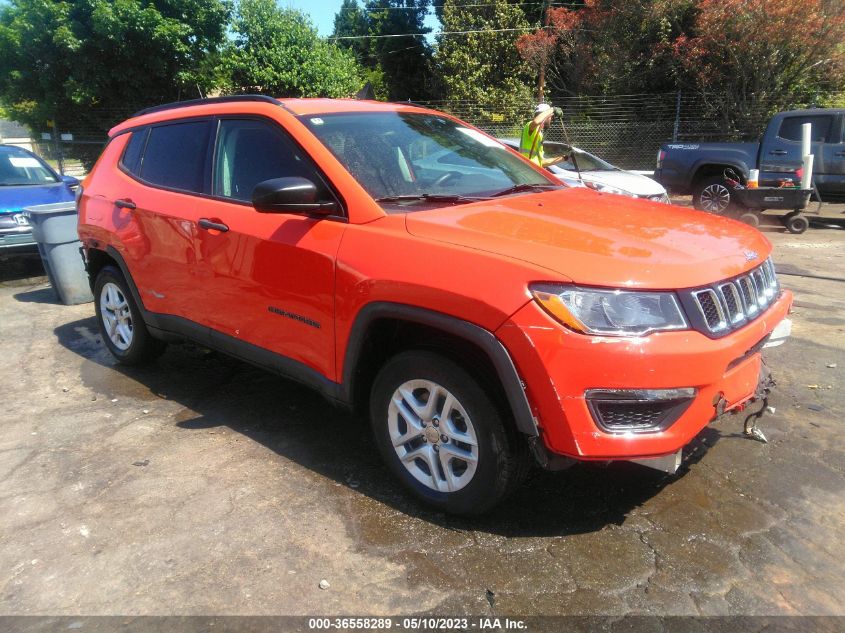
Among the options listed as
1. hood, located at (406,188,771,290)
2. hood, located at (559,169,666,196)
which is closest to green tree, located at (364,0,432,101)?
hood, located at (559,169,666,196)

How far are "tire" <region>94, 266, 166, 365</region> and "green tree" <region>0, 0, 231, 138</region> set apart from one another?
45.5ft

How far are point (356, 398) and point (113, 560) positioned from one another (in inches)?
48.7

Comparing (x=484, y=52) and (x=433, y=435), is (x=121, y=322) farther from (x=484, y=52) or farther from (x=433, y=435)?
(x=484, y=52)

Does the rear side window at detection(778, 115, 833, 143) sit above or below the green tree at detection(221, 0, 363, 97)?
below

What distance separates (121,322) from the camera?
493cm

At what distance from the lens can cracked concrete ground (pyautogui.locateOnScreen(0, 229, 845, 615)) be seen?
8.22 ft

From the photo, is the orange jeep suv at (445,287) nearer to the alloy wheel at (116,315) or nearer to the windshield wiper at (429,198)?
the windshield wiper at (429,198)

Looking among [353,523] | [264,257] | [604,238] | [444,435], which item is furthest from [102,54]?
[604,238]

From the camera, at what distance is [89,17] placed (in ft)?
57.2

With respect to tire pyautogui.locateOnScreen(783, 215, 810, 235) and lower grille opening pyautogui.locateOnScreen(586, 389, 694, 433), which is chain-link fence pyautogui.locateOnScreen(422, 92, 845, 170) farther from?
lower grille opening pyautogui.locateOnScreen(586, 389, 694, 433)

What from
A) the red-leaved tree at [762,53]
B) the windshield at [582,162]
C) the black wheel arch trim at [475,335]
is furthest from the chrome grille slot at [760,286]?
the red-leaved tree at [762,53]

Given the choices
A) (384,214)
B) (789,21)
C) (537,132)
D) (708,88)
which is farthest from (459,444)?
(708,88)

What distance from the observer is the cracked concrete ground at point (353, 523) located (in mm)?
2506

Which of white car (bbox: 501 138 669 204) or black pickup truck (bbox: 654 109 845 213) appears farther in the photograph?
black pickup truck (bbox: 654 109 845 213)
